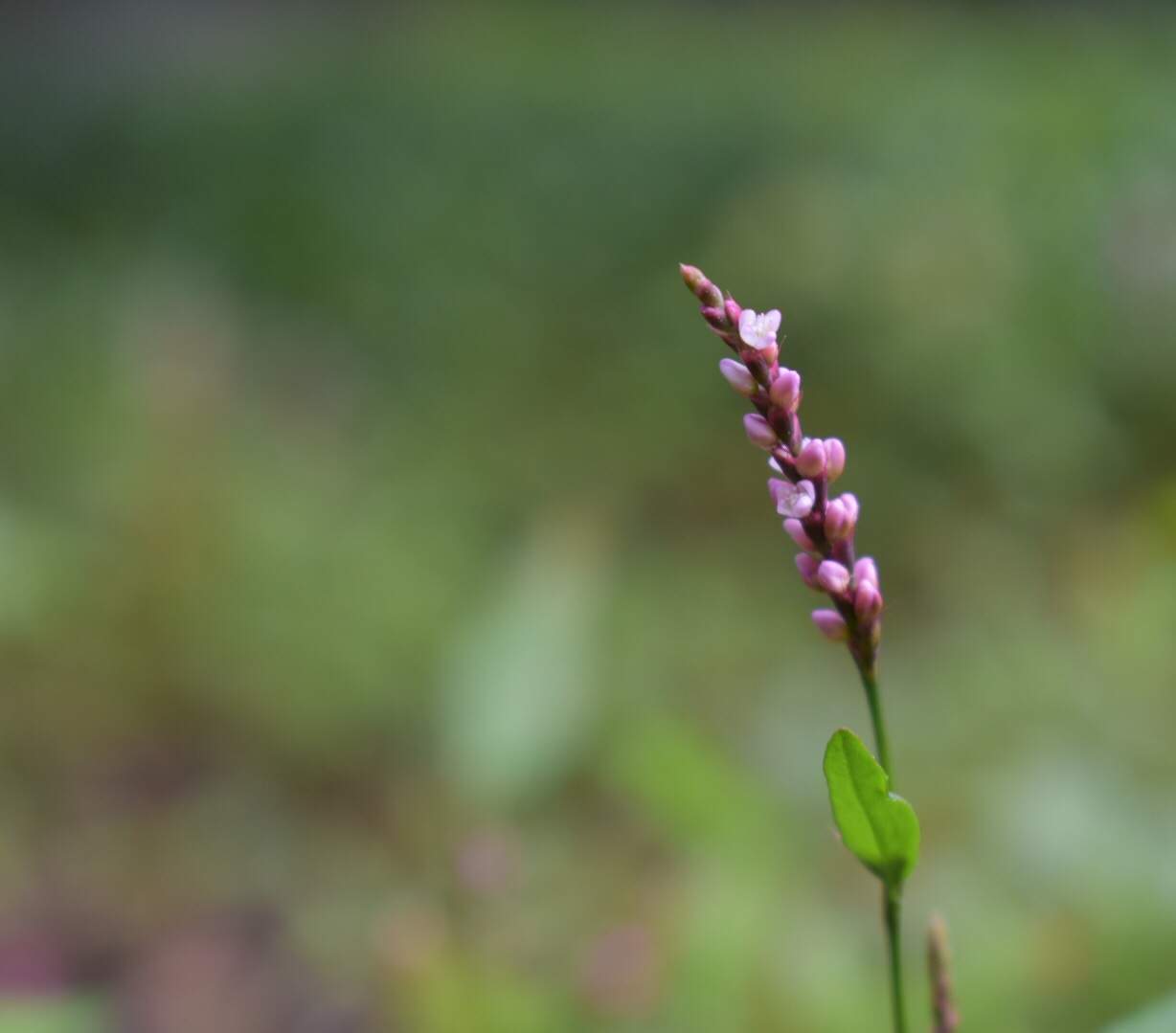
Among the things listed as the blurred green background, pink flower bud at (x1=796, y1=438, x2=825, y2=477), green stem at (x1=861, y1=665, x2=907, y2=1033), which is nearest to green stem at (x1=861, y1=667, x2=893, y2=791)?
green stem at (x1=861, y1=665, x2=907, y2=1033)

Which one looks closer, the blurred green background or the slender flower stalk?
the slender flower stalk

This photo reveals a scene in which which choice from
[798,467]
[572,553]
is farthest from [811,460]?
[572,553]

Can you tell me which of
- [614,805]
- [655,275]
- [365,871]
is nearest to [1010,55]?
[655,275]

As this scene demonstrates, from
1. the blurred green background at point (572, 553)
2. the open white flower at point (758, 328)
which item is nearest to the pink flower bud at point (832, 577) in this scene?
the open white flower at point (758, 328)

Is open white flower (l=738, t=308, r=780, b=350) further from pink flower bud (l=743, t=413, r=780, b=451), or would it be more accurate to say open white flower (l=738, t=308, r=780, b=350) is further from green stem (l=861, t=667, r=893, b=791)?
green stem (l=861, t=667, r=893, b=791)

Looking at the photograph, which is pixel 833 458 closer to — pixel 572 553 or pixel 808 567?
pixel 808 567
